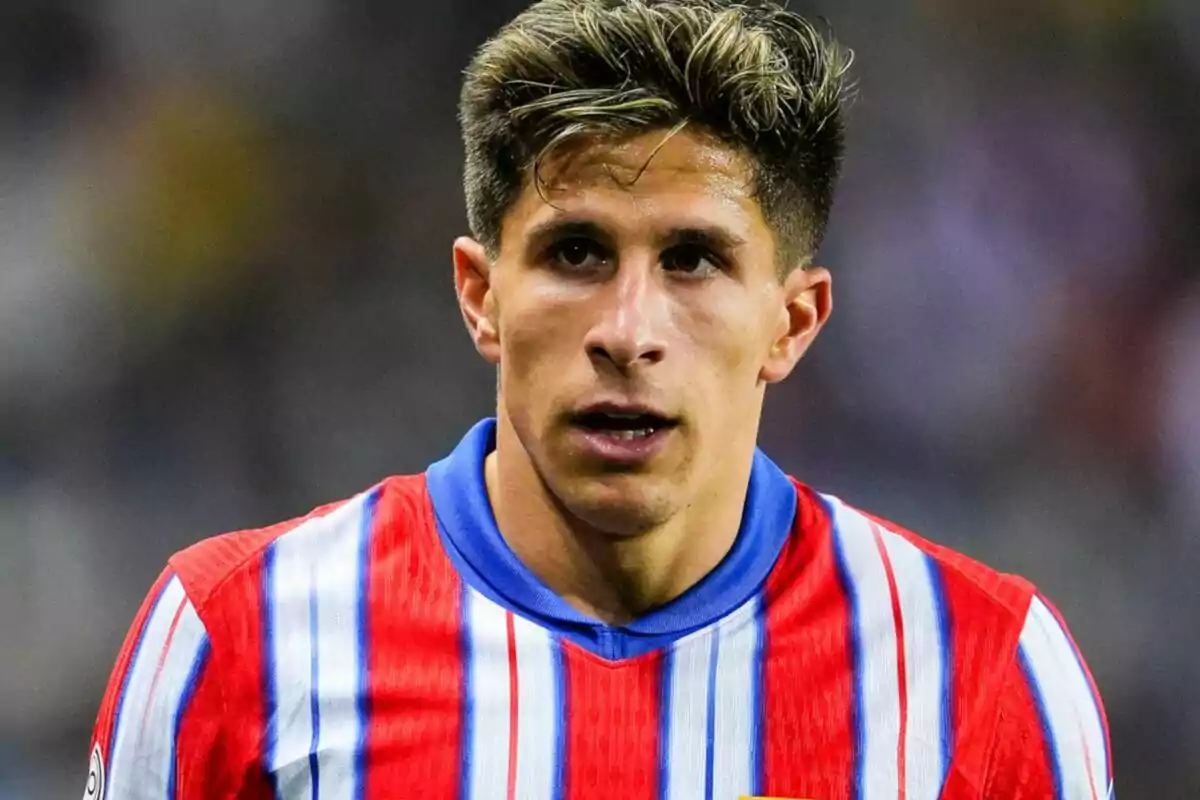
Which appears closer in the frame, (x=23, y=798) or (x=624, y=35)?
(x=624, y=35)

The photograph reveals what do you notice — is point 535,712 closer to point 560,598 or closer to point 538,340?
point 560,598

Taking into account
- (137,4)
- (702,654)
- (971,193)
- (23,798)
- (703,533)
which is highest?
(137,4)

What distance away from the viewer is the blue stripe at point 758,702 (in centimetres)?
181

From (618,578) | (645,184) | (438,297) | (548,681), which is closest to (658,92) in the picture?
(645,184)

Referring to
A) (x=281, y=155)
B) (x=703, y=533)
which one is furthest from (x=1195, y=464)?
(x=281, y=155)

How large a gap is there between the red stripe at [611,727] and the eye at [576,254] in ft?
1.57

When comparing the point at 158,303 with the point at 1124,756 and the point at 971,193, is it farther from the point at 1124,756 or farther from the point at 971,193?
the point at 1124,756

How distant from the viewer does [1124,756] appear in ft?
9.16

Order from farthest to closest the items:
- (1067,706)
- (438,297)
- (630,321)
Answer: (438,297) < (1067,706) < (630,321)

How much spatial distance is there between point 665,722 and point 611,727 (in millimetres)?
70

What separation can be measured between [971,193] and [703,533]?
1274mm

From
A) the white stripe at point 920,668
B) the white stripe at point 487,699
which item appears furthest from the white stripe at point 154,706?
the white stripe at point 920,668

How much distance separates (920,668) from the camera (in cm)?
188

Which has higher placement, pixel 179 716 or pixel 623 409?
pixel 623 409
